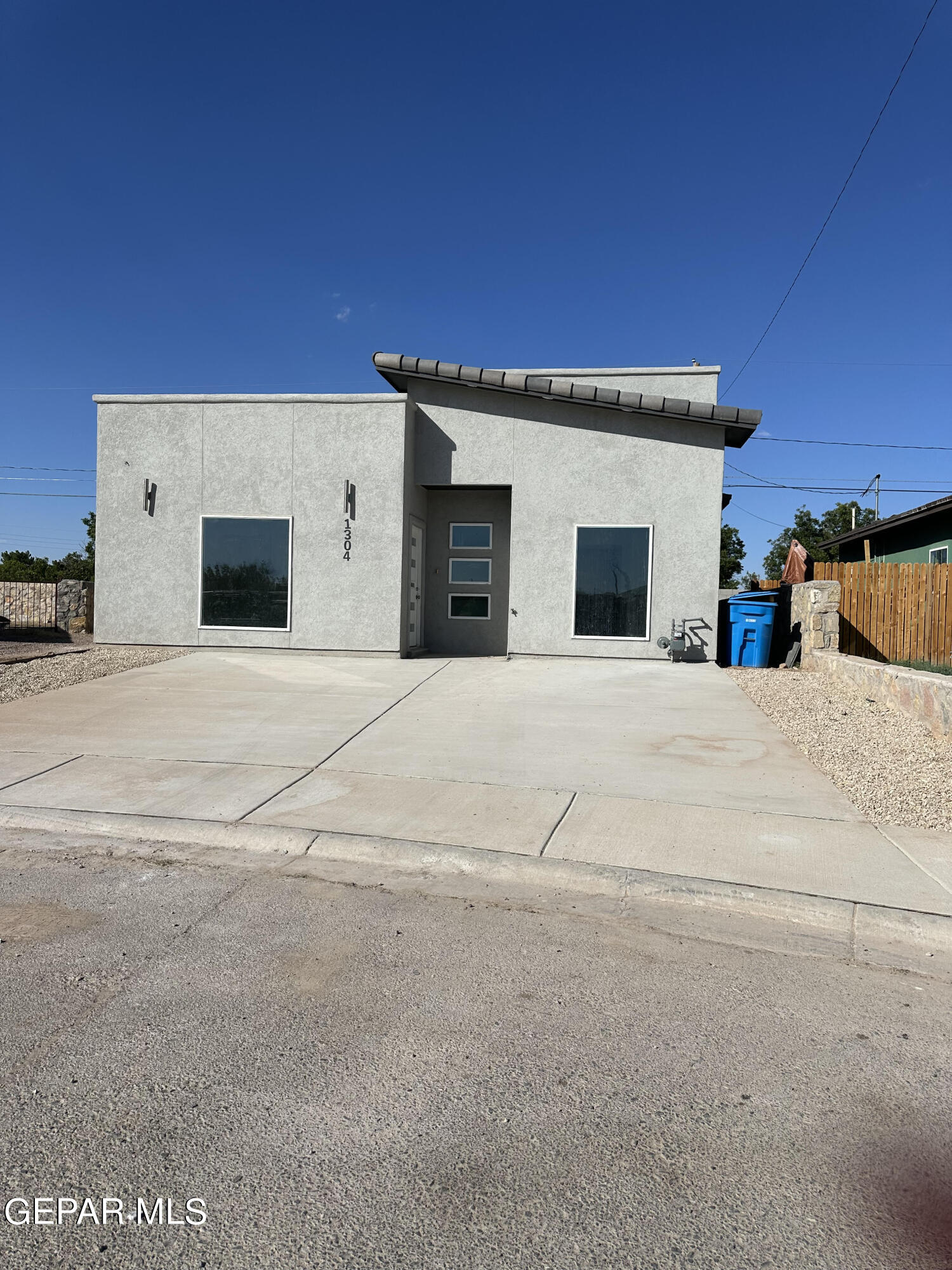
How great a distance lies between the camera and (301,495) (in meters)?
13.8

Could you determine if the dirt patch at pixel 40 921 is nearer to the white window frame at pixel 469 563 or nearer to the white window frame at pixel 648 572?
the white window frame at pixel 648 572

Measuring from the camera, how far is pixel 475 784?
19.9 ft

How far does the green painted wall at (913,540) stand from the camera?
19.6 meters

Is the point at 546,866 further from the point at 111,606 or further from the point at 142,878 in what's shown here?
the point at 111,606

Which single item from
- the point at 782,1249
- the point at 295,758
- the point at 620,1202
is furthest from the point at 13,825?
the point at 782,1249

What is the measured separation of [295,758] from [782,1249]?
5321mm

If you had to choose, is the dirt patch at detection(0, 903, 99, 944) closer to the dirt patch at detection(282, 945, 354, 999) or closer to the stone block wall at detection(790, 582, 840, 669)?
the dirt patch at detection(282, 945, 354, 999)

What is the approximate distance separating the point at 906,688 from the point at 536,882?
610 centimetres

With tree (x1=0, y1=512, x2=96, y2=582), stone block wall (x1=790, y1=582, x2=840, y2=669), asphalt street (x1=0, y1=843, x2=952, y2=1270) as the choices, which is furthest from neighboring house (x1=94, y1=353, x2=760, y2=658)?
tree (x1=0, y1=512, x2=96, y2=582)

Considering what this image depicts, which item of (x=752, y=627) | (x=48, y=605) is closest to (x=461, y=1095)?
(x=752, y=627)

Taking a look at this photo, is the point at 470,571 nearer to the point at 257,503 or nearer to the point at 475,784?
the point at 257,503

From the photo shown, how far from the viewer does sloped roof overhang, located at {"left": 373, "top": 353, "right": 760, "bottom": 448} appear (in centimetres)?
1309

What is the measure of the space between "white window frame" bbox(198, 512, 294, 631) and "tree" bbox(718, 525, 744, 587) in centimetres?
4498

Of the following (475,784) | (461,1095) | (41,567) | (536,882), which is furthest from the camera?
(41,567)
